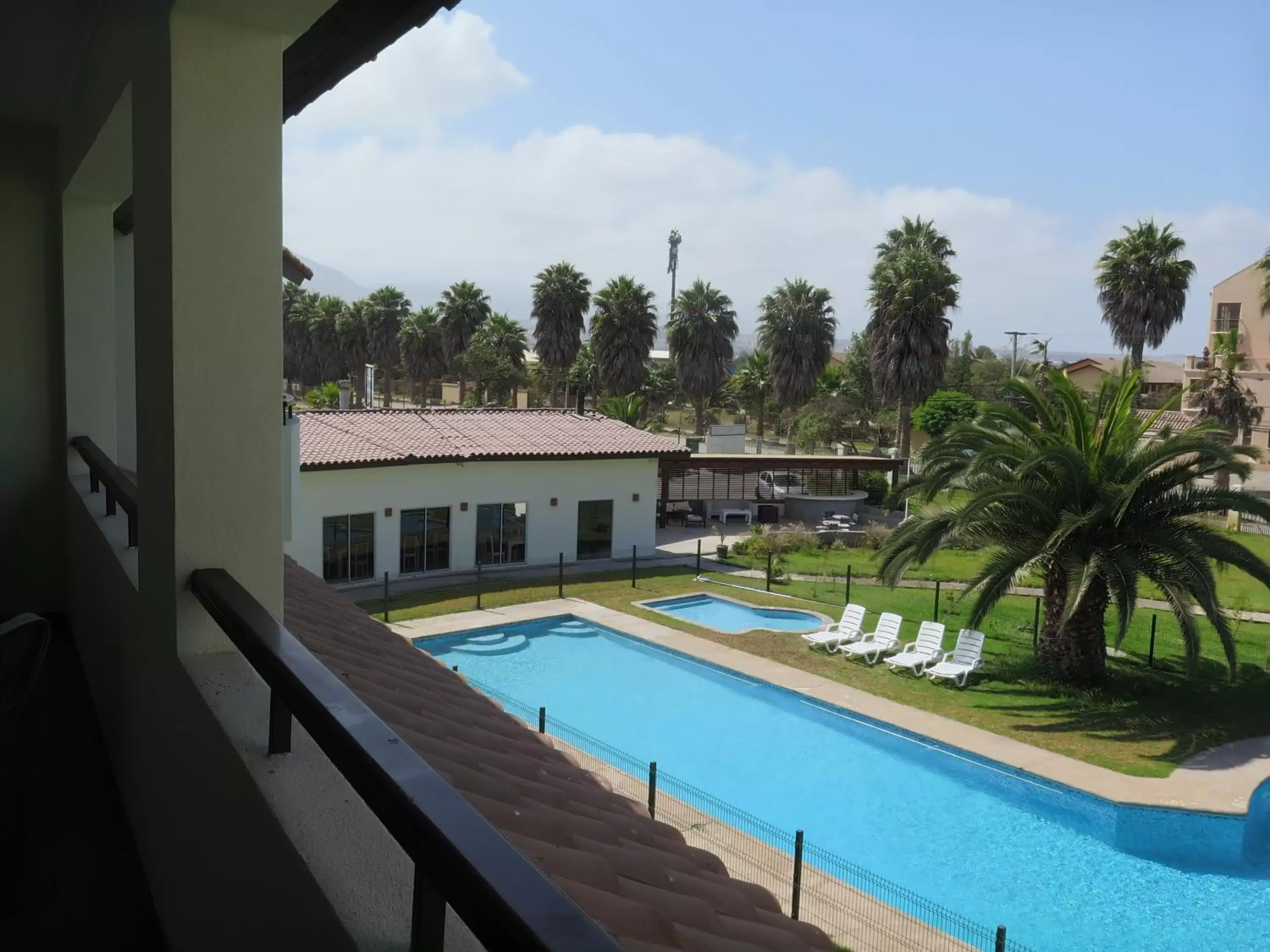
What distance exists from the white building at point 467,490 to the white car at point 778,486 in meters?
7.64

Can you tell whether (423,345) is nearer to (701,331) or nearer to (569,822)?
(701,331)

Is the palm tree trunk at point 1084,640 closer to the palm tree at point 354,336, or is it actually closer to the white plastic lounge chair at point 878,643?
the white plastic lounge chair at point 878,643

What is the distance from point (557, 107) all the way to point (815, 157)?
118206mm

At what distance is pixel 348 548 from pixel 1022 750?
14329 mm

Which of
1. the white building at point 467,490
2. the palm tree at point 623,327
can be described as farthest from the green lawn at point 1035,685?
the palm tree at point 623,327

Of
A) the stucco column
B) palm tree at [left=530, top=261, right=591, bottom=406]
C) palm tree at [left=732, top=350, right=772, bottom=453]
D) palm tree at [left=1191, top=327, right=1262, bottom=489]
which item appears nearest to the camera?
the stucco column

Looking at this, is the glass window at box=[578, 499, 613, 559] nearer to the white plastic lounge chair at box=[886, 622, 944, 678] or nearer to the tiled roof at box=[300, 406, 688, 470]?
the tiled roof at box=[300, 406, 688, 470]

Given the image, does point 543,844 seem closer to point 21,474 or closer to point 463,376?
point 21,474

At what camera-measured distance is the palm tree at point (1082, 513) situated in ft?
48.4

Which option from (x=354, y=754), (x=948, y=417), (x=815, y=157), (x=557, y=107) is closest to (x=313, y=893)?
(x=354, y=754)

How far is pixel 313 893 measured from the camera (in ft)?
5.36

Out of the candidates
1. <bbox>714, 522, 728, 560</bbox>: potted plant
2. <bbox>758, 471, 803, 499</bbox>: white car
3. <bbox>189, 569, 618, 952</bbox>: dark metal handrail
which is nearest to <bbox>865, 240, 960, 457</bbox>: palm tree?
<bbox>758, 471, 803, 499</bbox>: white car

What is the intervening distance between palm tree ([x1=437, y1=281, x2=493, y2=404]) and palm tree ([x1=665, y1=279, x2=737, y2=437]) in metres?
13.9

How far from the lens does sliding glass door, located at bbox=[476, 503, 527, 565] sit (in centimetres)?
2434
